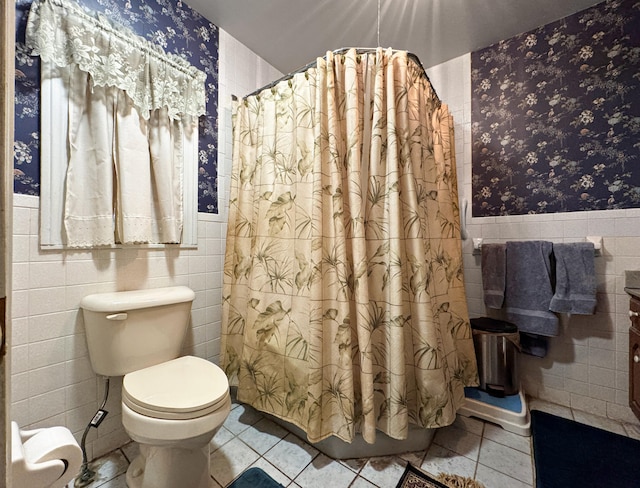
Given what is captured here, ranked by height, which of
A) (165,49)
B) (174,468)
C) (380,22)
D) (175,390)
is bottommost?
(174,468)

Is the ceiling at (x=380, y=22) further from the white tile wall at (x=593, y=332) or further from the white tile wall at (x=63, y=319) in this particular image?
the white tile wall at (x=63, y=319)

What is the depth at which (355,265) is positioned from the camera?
119 centimetres

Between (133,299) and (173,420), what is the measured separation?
1.84 feet

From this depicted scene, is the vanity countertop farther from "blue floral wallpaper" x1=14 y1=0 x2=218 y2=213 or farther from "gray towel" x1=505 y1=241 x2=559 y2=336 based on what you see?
"blue floral wallpaper" x1=14 y1=0 x2=218 y2=213

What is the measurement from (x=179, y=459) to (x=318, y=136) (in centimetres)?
141

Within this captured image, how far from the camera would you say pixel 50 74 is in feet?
3.71

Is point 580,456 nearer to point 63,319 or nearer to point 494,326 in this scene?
point 494,326

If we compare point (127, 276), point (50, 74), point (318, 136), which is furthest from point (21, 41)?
point (318, 136)

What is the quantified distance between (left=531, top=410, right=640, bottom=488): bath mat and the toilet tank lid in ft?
5.84

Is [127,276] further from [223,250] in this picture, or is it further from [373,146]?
[373,146]

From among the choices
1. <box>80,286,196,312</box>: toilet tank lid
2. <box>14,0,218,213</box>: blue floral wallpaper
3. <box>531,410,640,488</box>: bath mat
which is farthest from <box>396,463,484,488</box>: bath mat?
<box>14,0,218,213</box>: blue floral wallpaper

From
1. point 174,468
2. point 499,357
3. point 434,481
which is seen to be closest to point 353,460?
point 434,481

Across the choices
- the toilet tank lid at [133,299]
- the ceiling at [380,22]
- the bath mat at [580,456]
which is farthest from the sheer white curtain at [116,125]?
the bath mat at [580,456]

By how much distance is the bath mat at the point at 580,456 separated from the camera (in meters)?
1.16
